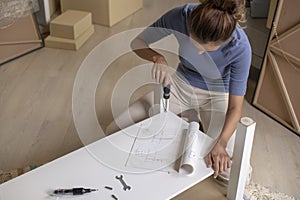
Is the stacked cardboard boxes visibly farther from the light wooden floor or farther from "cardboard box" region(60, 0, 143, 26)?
"cardboard box" region(60, 0, 143, 26)

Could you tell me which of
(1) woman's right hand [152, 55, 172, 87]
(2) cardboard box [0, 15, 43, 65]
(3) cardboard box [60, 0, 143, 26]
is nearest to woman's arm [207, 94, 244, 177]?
(1) woman's right hand [152, 55, 172, 87]

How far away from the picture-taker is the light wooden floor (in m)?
1.73

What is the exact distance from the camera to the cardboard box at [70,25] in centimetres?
253

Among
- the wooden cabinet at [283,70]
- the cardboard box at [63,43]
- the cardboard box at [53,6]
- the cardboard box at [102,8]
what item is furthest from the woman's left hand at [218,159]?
the cardboard box at [53,6]

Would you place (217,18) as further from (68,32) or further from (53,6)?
(53,6)

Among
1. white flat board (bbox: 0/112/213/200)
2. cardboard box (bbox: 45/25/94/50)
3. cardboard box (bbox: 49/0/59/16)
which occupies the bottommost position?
cardboard box (bbox: 45/25/94/50)

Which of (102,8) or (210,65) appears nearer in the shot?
(210,65)

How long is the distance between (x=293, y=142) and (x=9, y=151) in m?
1.27

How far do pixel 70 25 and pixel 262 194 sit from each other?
5.07ft

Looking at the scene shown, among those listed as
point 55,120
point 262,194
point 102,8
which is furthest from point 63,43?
point 262,194

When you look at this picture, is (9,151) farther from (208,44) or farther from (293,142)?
(293,142)

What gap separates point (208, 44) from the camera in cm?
123

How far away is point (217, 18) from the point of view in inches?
44.9

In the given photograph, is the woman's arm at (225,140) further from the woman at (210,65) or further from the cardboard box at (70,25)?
the cardboard box at (70,25)
